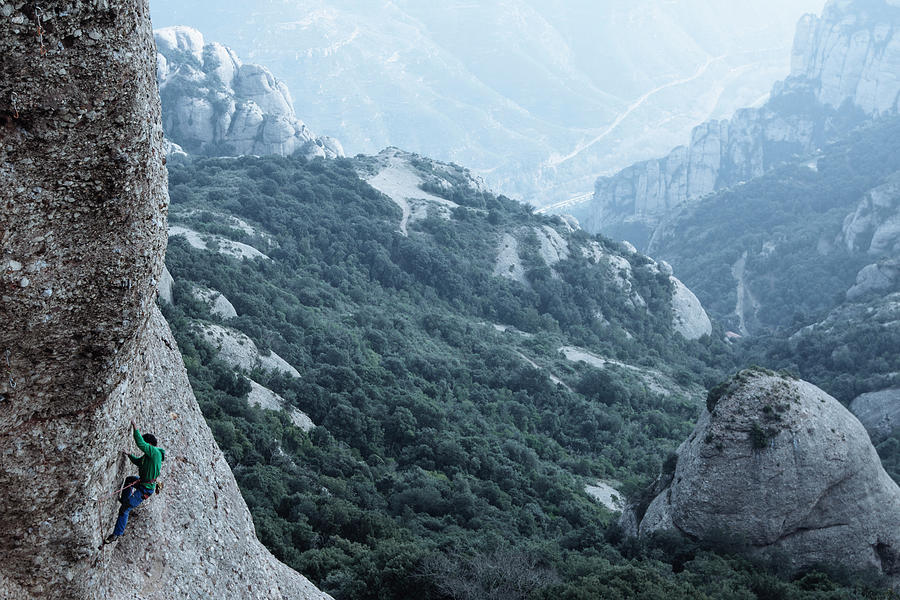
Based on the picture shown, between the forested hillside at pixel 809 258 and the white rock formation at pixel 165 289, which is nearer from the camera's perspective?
the white rock formation at pixel 165 289

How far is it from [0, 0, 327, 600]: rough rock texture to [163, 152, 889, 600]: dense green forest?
451 inches

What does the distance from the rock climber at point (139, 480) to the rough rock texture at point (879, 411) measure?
1681 inches

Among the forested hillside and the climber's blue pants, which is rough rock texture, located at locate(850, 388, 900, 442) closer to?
the forested hillside

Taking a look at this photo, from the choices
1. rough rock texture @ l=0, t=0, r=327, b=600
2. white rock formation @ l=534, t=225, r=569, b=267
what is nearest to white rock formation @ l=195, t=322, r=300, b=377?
rough rock texture @ l=0, t=0, r=327, b=600

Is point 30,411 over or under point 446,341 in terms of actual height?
over

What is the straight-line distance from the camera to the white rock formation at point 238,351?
112ft

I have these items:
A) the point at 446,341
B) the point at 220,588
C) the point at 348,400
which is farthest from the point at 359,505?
the point at 446,341

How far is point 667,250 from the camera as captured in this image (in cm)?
13200

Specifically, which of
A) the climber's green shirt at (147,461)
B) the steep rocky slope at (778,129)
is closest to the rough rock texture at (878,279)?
the climber's green shirt at (147,461)

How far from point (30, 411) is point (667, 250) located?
132 meters

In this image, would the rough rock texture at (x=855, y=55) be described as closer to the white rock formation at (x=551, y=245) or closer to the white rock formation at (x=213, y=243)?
the white rock formation at (x=551, y=245)


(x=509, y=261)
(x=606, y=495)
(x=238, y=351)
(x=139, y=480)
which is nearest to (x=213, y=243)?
(x=238, y=351)

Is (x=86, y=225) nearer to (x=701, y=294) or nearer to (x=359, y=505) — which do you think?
(x=359, y=505)

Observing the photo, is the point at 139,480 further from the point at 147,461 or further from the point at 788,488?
the point at 788,488
